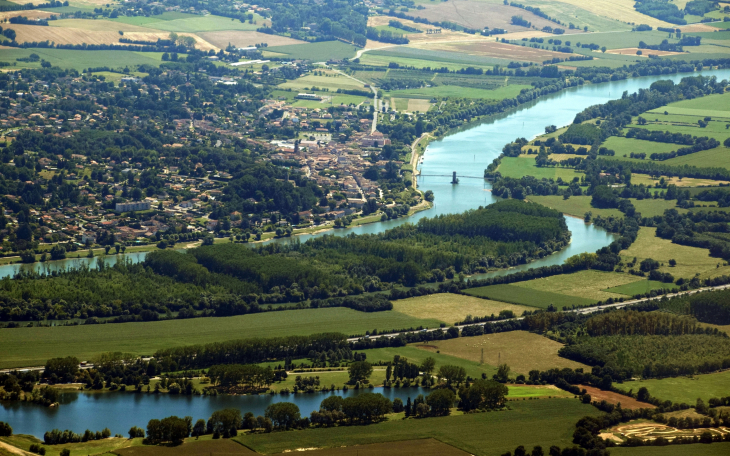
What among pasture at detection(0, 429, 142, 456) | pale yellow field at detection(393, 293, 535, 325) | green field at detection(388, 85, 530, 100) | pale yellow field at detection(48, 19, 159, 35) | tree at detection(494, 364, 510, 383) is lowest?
pasture at detection(0, 429, 142, 456)

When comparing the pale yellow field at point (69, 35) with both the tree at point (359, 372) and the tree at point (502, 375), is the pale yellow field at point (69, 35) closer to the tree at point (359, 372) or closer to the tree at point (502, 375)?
the tree at point (359, 372)

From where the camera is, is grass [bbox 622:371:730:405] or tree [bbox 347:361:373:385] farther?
tree [bbox 347:361:373:385]

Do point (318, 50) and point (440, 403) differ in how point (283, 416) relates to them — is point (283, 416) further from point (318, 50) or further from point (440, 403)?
point (318, 50)

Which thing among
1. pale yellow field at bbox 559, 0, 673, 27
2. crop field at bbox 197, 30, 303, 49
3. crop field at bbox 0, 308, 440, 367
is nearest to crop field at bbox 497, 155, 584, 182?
crop field at bbox 0, 308, 440, 367

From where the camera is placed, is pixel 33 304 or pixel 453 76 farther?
pixel 453 76

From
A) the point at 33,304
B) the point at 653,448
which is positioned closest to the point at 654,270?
the point at 653,448

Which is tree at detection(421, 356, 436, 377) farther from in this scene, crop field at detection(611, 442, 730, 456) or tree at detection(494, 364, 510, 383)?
crop field at detection(611, 442, 730, 456)

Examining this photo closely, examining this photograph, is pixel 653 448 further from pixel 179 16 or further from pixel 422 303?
pixel 179 16
